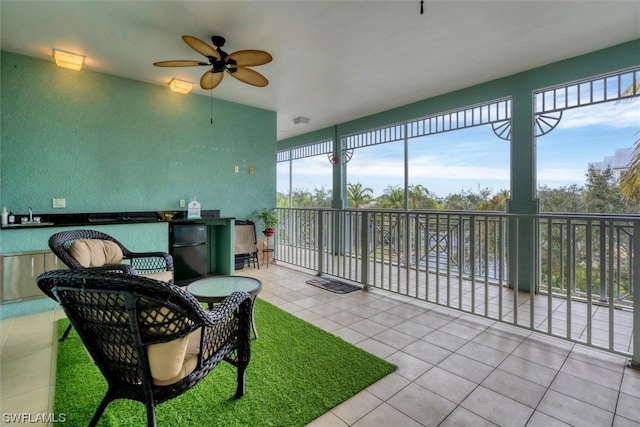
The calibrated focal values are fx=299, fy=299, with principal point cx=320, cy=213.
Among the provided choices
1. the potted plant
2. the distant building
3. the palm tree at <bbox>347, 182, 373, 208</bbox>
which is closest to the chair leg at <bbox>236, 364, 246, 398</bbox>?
the potted plant

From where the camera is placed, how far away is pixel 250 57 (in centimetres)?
294

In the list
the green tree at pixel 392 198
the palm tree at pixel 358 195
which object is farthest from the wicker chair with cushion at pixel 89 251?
the palm tree at pixel 358 195

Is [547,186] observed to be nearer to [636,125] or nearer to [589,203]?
[589,203]

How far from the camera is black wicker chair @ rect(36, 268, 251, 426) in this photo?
4.00 ft

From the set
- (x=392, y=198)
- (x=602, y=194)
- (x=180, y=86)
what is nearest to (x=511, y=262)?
(x=602, y=194)

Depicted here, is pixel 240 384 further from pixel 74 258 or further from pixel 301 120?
pixel 301 120

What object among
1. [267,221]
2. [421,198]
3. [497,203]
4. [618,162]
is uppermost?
[618,162]

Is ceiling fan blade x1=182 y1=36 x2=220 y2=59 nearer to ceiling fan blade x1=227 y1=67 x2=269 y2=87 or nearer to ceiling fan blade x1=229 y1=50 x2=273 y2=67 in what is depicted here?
ceiling fan blade x1=229 y1=50 x2=273 y2=67

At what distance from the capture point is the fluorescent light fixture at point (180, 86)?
4320mm

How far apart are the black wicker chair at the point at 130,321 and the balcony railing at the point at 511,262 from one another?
104 inches

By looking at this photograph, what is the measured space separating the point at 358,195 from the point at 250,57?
4.15m

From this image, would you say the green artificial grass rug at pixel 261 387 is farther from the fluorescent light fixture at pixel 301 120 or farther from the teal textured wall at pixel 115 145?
the fluorescent light fixture at pixel 301 120

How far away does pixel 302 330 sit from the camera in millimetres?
2762

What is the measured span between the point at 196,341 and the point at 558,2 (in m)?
3.90
